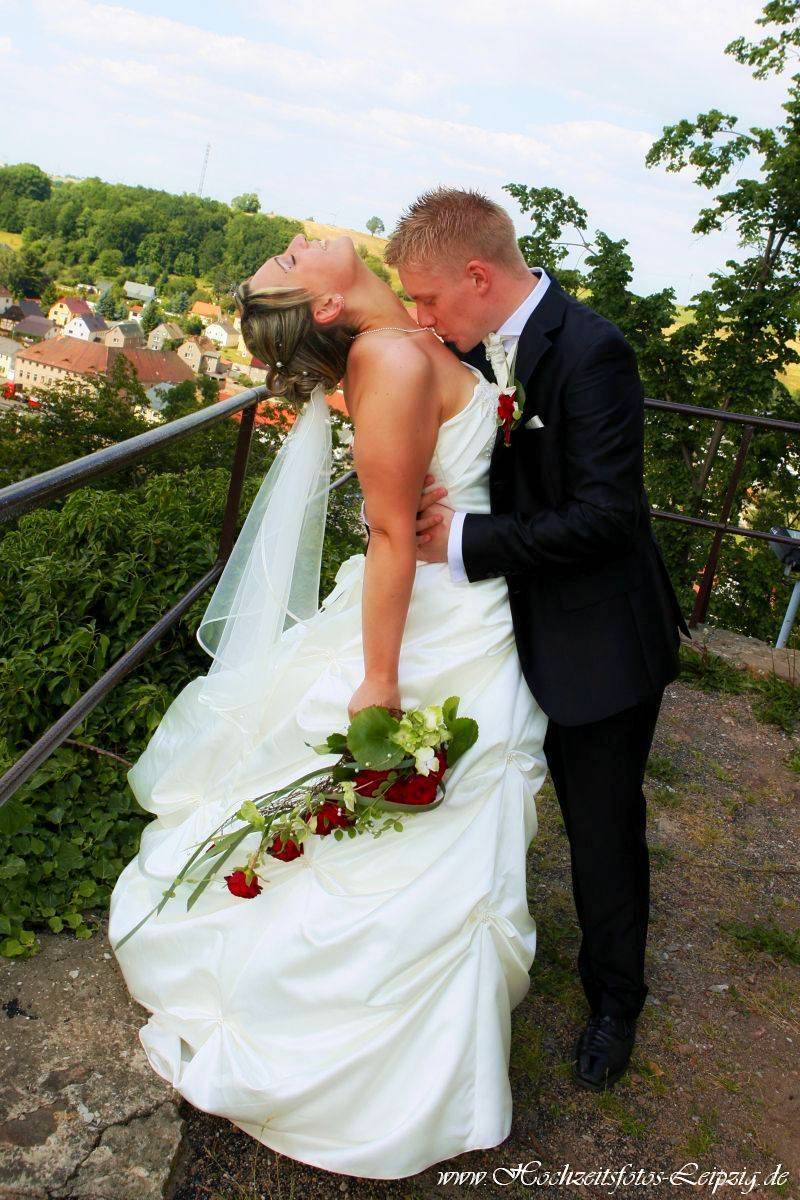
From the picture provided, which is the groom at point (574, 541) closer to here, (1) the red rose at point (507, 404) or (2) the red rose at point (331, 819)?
(1) the red rose at point (507, 404)

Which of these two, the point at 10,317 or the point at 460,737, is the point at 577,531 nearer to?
the point at 460,737

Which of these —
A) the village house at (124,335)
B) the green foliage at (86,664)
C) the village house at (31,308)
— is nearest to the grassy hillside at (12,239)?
the village house at (31,308)

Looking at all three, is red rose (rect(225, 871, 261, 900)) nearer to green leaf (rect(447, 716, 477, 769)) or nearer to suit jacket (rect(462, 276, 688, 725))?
green leaf (rect(447, 716, 477, 769))

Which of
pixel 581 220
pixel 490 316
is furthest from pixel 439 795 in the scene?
pixel 581 220

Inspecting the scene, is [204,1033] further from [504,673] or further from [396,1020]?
[504,673]

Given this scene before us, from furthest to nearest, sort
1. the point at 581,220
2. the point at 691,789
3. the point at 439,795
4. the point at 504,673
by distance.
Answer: the point at 581,220 → the point at 691,789 → the point at 504,673 → the point at 439,795

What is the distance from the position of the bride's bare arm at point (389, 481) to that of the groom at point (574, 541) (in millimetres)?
150

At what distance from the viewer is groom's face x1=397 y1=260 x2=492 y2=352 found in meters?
2.13

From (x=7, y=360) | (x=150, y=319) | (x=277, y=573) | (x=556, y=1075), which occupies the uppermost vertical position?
(x=277, y=573)

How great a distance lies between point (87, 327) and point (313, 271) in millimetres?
98500

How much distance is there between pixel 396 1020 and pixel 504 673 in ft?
2.62

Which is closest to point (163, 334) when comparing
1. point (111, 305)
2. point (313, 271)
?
point (111, 305)

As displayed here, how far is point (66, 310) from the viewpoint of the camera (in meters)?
96.4

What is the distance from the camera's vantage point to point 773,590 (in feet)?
39.5
